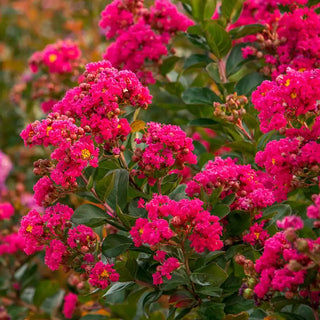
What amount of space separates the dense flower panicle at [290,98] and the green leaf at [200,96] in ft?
1.76

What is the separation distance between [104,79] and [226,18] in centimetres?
87

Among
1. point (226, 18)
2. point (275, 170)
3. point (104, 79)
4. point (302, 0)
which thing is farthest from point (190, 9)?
point (275, 170)

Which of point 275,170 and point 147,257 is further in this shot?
point 147,257

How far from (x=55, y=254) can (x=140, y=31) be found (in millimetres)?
957

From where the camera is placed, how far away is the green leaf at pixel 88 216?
1472 millimetres

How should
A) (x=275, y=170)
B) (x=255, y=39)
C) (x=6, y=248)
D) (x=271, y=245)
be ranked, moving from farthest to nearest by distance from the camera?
(x=6, y=248)
(x=255, y=39)
(x=275, y=170)
(x=271, y=245)

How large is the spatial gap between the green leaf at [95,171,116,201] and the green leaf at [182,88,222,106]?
649mm

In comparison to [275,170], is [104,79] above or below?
above

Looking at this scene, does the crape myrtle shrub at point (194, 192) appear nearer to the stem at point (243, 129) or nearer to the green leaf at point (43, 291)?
the stem at point (243, 129)

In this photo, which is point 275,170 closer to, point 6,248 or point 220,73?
point 220,73

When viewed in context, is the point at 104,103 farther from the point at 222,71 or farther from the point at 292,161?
the point at 222,71

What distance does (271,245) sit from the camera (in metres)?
1.20

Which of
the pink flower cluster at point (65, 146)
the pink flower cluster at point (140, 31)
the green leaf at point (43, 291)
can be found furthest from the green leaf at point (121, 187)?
the green leaf at point (43, 291)

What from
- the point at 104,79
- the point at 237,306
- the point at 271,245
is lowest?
the point at 237,306
